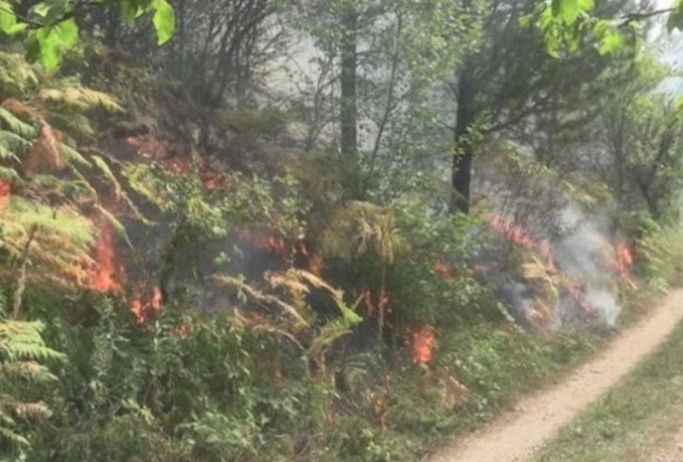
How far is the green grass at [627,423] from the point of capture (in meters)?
7.92

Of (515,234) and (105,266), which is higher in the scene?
(515,234)

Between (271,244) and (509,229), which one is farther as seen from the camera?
(509,229)

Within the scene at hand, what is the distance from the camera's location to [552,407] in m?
10.6

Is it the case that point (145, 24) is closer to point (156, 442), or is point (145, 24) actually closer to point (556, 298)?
point (156, 442)

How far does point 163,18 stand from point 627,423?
823cm

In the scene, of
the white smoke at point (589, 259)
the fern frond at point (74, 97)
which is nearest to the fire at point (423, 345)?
the fern frond at point (74, 97)

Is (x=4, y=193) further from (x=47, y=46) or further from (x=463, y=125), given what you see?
(x=463, y=125)

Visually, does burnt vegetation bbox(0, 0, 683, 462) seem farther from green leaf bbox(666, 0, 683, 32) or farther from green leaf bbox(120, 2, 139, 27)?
green leaf bbox(666, 0, 683, 32)

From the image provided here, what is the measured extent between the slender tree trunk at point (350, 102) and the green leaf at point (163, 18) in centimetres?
896

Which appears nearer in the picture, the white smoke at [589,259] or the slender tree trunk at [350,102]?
the slender tree trunk at [350,102]

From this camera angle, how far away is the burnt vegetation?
6.94 m

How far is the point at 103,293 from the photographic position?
25.2ft

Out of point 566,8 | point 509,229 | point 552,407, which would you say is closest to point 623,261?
point 509,229

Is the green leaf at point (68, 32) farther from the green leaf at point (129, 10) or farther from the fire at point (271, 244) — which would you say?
the fire at point (271, 244)
